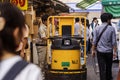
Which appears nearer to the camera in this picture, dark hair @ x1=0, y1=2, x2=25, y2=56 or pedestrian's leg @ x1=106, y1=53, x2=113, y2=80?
dark hair @ x1=0, y1=2, x2=25, y2=56

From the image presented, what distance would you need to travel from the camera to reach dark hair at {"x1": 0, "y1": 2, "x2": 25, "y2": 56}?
2.41 m

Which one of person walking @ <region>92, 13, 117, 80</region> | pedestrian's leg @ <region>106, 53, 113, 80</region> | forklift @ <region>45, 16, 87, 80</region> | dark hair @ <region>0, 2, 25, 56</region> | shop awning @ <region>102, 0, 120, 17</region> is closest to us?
dark hair @ <region>0, 2, 25, 56</region>

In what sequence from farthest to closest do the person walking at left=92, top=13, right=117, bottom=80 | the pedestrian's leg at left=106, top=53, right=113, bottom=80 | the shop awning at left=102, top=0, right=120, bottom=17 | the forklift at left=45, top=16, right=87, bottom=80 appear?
the shop awning at left=102, top=0, right=120, bottom=17, the forklift at left=45, top=16, right=87, bottom=80, the pedestrian's leg at left=106, top=53, right=113, bottom=80, the person walking at left=92, top=13, right=117, bottom=80

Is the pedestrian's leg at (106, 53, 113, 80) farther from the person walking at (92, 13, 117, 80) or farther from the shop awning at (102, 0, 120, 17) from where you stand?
the shop awning at (102, 0, 120, 17)

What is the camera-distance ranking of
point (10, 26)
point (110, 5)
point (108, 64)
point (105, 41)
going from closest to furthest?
1. point (10, 26)
2. point (105, 41)
3. point (108, 64)
4. point (110, 5)

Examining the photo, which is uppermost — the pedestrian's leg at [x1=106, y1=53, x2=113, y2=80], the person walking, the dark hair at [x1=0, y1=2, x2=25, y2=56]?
the dark hair at [x1=0, y1=2, x2=25, y2=56]

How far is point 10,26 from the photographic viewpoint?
2.42 m

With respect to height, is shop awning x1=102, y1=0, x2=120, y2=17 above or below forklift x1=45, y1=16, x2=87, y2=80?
above

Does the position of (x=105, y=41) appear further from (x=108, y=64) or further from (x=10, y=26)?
(x=10, y=26)

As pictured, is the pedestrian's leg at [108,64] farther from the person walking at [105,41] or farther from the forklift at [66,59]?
the forklift at [66,59]

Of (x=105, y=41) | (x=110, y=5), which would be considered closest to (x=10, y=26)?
(x=105, y=41)

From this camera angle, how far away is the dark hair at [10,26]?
7.92 ft

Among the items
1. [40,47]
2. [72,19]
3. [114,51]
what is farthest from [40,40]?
[114,51]

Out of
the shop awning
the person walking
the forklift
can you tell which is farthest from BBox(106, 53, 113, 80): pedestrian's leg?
the shop awning
